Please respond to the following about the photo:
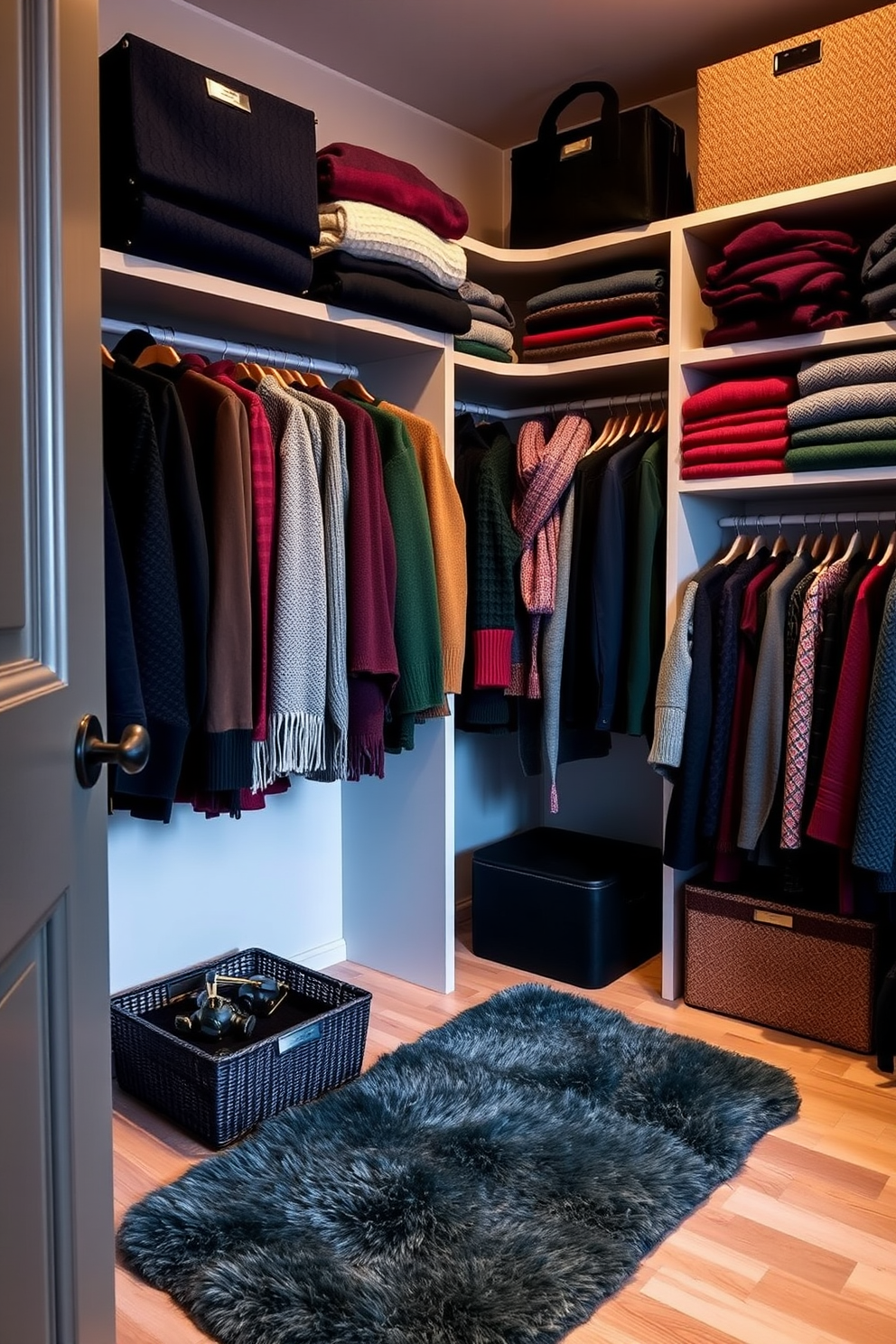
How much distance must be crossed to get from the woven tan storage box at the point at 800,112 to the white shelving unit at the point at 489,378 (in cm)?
7

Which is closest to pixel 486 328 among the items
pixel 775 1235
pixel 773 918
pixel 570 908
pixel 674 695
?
pixel 674 695

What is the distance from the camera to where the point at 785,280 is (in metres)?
2.40

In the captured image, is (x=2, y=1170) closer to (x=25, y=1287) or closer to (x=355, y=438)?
(x=25, y=1287)

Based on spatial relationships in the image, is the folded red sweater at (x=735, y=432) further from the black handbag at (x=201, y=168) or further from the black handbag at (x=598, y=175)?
the black handbag at (x=201, y=168)

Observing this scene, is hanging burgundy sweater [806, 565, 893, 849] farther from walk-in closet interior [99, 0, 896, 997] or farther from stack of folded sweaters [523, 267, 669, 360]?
stack of folded sweaters [523, 267, 669, 360]

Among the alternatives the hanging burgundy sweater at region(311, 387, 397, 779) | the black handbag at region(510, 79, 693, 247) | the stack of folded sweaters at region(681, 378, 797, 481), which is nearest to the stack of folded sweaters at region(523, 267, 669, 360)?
the black handbag at region(510, 79, 693, 247)

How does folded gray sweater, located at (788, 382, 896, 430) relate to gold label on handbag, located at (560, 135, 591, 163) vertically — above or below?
below

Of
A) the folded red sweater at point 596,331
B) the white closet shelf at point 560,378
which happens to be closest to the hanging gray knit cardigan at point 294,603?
the white closet shelf at point 560,378

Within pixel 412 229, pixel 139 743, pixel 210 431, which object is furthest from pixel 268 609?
pixel 139 743

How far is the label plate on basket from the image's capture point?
84.9 inches

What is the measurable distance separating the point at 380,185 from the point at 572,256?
0.66 m

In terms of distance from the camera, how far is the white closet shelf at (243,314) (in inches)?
81.3

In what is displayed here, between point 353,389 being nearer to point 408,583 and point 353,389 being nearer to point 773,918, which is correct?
point 408,583

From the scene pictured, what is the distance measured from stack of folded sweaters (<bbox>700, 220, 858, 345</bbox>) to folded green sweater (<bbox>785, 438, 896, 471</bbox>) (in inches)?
10.9
